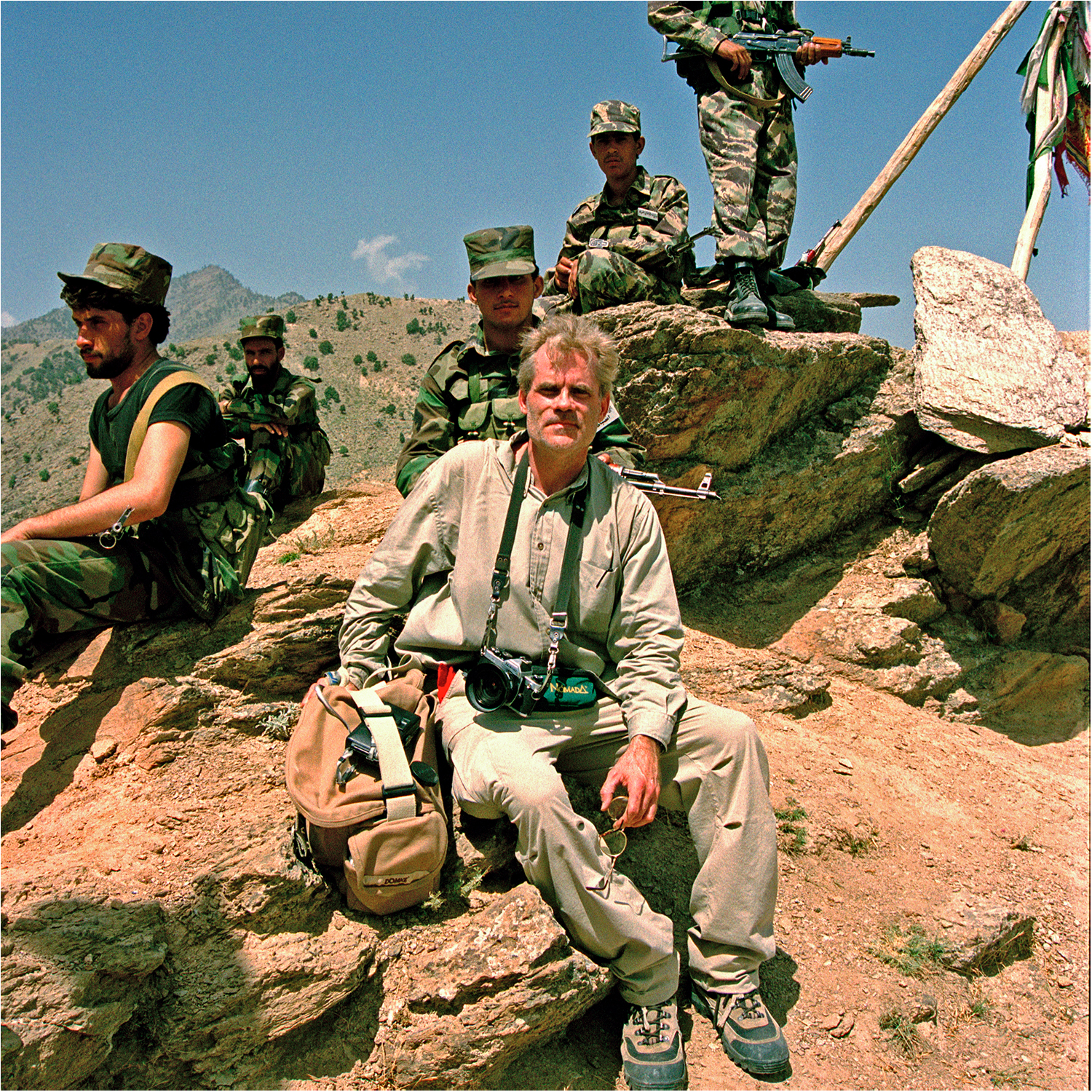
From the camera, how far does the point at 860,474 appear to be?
20.8 feet

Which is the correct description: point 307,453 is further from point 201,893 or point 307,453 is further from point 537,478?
point 201,893

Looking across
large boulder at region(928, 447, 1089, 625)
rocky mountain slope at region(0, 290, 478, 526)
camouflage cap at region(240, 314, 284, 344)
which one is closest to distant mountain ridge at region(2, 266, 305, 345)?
rocky mountain slope at region(0, 290, 478, 526)

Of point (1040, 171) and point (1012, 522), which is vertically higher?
point (1040, 171)

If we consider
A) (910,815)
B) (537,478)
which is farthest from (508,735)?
(910,815)

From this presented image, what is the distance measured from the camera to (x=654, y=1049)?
2773 mm

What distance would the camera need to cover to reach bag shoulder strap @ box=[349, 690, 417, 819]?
107 inches

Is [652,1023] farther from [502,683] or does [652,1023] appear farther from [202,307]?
[202,307]

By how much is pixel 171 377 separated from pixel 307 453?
3.99m

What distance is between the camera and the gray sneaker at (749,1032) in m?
2.85

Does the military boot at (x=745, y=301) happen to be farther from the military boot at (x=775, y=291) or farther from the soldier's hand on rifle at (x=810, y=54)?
the soldier's hand on rifle at (x=810, y=54)

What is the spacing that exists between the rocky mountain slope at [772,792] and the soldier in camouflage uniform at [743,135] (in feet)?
2.39

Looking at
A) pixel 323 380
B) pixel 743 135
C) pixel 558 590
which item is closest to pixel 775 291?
pixel 743 135

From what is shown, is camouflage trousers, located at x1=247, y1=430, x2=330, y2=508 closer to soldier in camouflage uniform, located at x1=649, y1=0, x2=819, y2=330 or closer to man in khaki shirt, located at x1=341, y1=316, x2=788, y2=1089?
soldier in camouflage uniform, located at x1=649, y1=0, x2=819, y2=330

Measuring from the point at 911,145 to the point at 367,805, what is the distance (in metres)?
8.03
